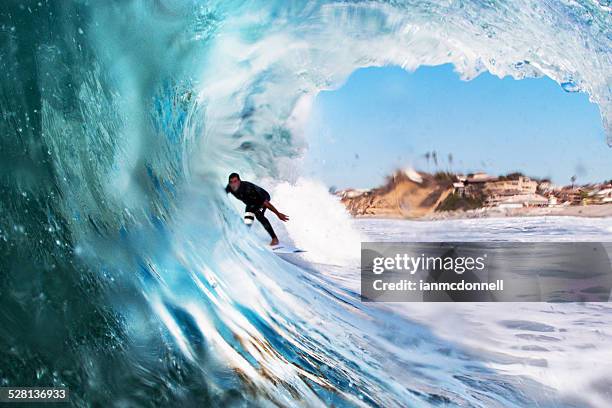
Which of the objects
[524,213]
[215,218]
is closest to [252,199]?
[215,218]

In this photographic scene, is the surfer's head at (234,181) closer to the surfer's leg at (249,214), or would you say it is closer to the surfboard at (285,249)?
the surfer's leg at (249,214)

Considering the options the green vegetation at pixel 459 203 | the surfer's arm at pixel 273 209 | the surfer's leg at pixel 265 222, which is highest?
the green vegetation at pixel 459 203

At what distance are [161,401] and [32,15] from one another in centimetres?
195

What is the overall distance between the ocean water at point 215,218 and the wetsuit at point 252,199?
2.8 inches

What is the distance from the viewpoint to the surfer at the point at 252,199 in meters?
3.56

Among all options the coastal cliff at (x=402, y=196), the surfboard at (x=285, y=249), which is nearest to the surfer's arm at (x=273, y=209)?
the surfboard at (x=285, y=249)

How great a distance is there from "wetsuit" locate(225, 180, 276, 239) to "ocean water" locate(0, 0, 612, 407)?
2.8 inches

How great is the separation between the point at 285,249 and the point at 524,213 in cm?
131

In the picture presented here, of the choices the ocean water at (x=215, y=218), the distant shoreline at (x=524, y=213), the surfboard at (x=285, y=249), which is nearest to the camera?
the ocean water at (x=215, y=218)

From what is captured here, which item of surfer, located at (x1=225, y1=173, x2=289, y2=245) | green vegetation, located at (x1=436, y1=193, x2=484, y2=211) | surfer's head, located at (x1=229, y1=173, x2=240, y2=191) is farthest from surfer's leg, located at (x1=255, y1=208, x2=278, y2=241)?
green vegetation, located at (x1=436, y1=193, x2=484, y2=211)

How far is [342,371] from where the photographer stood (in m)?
→ 3.40

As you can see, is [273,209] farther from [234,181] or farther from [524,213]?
[524,213]

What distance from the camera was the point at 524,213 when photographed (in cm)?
367

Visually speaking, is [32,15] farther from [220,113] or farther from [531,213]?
[531,213]
